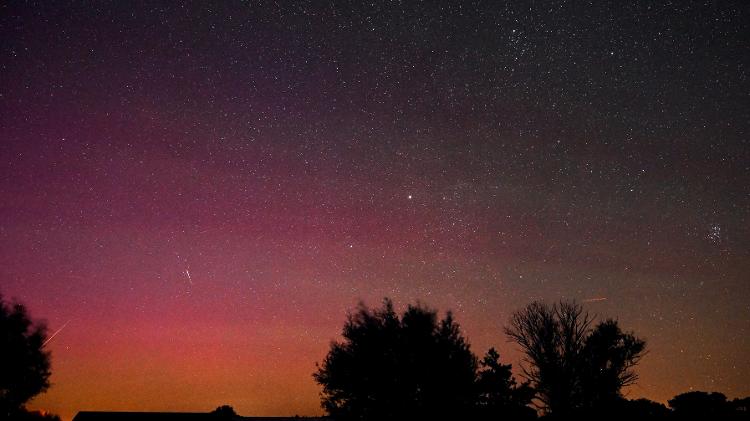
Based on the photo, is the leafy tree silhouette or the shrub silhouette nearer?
the shrub silhouette

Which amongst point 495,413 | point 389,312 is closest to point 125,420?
point 389,312

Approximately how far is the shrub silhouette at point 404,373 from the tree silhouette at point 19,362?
21659 millimetres

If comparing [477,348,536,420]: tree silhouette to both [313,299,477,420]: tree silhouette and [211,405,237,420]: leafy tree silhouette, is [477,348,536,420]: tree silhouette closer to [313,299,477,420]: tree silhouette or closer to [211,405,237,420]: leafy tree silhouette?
[313,299,477,420]: tree silhouette

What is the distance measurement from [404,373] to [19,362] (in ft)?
94.3

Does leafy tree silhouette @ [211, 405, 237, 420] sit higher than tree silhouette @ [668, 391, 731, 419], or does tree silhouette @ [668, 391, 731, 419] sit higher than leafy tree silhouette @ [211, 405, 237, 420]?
tree silhouette @ [668, 391, 731, 419]

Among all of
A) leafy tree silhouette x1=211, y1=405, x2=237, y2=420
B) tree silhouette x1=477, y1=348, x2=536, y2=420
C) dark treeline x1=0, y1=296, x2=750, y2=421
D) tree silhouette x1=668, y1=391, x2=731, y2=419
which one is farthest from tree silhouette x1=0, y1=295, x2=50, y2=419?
tree silhouette x1=668, y1=391, x2=731, y2=419

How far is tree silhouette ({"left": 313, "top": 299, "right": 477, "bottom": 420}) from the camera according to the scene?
1168 inches

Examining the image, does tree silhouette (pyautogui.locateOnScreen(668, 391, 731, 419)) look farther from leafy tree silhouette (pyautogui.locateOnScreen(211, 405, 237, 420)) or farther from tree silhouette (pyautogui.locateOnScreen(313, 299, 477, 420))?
leafy tree silhouette (pyautogui.locateOnScreen(211, 405, 237, 420))

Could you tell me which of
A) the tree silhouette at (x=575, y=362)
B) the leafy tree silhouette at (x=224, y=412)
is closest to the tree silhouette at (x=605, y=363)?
the tree silhouette at (x=575, y=362)

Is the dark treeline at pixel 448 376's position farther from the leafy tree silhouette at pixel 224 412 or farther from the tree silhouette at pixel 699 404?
the leafy tree silhouette at pixel 224 412

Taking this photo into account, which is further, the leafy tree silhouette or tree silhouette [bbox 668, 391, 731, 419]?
the leafy tree silhouette

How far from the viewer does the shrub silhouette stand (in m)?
29.7

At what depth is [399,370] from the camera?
100ft

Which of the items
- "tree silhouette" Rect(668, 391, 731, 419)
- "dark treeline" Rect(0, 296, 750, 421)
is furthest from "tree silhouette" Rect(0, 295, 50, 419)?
"tree silhouette" Rect(668, 391, 731, 419)
